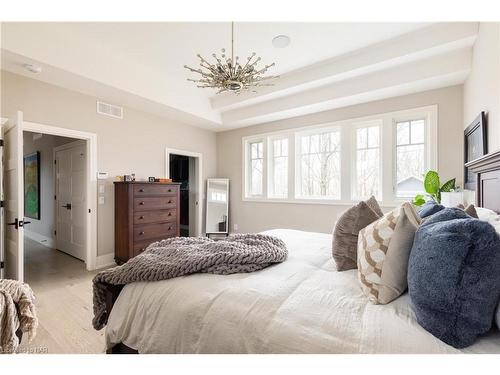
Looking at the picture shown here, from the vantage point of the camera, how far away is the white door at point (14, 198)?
2293 millimetres

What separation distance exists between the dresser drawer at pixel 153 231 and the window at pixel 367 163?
3.14 m

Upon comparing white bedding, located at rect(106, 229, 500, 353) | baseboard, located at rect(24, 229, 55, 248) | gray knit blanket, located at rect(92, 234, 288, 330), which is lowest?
baseboard, located at rect(24, 229, 55, 248)

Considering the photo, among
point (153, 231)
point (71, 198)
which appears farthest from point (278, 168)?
point (71, 198)

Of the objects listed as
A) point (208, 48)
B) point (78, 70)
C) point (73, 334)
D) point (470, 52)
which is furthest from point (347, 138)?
point (73, 334)

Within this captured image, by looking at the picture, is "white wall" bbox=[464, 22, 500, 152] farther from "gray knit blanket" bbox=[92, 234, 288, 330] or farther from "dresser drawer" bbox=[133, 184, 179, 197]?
"dresser drawer" bbox=[133, 184, 179, 197]

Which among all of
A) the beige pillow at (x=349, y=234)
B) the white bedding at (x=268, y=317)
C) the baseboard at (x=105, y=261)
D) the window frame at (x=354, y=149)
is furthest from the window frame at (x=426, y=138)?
the baseboard at (x=105, y=261)

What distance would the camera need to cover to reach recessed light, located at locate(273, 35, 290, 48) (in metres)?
2.82

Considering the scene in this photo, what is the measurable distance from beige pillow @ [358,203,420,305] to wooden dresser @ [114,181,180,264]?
329cm

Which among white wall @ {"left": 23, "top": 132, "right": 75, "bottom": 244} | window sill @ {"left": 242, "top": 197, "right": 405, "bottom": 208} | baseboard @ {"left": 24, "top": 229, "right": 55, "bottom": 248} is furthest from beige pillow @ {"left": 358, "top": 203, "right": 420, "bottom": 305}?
baseboard @ {"left": 24, "top": 229, "right": 55, "bottom": 248}

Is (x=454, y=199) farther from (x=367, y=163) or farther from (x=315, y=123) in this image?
(x=315, y=123)

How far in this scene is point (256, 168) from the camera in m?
5.24

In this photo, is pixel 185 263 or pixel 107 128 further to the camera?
pixel 107 128

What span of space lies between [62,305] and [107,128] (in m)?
2.48

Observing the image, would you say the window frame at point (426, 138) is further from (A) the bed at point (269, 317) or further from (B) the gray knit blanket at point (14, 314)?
(B) the gray knit blanket at point (14, 314)
